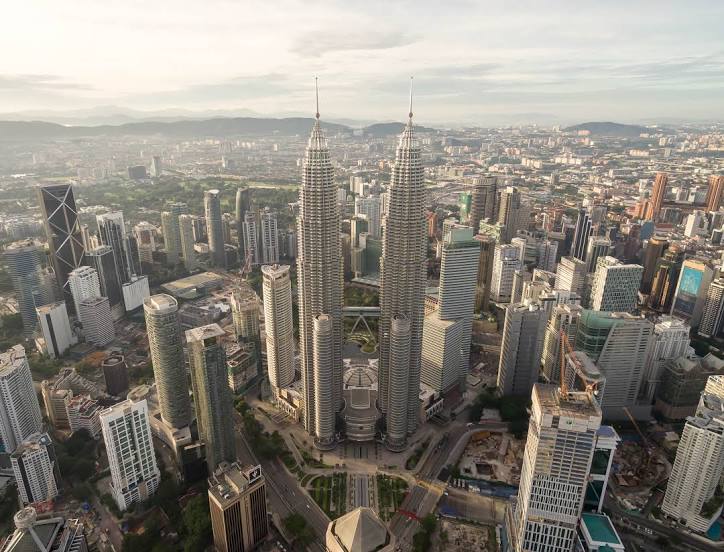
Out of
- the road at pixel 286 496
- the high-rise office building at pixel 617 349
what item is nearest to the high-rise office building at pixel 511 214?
the high-rise office building at pixel 617 349

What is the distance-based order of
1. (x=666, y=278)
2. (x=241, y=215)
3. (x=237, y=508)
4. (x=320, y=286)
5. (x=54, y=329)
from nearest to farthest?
1. (x=237, y=508)
2. (x=320, y=286)
3. (x=54, y=329)
4. (x=666, y=278)
5. (x=241, y=215)

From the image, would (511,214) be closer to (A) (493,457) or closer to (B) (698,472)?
(A) (493,457)

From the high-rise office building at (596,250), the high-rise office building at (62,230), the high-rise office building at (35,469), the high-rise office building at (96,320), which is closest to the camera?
the high-rise office building at (35,469)

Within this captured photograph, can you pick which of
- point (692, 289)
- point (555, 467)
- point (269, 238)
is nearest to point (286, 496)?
point (555, 467)

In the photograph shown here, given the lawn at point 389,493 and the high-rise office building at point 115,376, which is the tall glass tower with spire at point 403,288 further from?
the high-rise office building at point 115,376

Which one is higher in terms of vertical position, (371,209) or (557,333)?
(371,209)

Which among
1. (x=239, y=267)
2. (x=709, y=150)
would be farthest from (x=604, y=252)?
(x=709, y=150)

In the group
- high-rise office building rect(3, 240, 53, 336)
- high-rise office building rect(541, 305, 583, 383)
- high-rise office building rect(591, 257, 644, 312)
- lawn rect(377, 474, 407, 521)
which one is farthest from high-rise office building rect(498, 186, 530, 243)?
high-rise office building rect(3, 240, 53, 336)

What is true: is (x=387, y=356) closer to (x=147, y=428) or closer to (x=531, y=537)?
(x=531, y=537)
